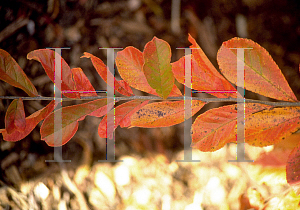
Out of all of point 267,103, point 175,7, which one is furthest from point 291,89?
point 175,7

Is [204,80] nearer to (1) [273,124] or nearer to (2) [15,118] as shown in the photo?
(1) [273,124]

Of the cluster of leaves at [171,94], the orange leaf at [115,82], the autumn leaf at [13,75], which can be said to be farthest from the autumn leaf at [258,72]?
the autumn leaf at [13,75]

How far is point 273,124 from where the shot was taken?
0.64 feet

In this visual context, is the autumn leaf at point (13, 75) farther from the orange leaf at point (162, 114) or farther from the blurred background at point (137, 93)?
the orange leaf at point (162, 114)

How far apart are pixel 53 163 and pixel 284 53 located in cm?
29

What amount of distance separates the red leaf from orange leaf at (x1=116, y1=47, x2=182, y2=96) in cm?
14

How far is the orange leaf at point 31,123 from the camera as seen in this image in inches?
8.5

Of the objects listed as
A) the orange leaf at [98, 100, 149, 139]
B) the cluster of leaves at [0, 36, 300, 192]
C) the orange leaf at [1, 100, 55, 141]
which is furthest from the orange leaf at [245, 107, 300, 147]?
the orange leaf at [1, 100, 55, 141]

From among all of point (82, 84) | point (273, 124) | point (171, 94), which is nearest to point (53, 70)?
point (82, 84)

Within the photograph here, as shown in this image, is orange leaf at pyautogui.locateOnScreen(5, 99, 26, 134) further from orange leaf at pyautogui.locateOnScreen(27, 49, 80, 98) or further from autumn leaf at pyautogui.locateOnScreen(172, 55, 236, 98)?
autumn leaf at pyautogui.locateOnScreen(172, 55, 236, 98)

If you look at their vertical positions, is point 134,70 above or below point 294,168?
above

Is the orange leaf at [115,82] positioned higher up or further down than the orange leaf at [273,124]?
higher up

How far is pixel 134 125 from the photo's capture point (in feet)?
0.70

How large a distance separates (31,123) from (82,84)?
0.26 ft
